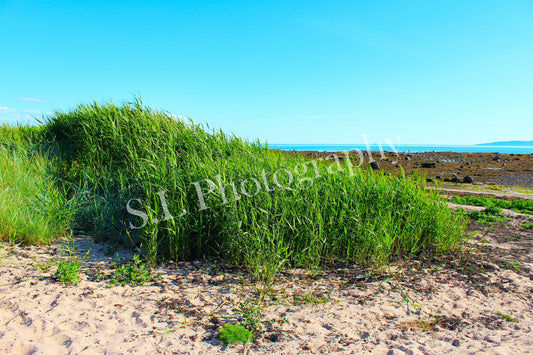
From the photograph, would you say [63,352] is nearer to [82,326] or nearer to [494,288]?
[82,326]

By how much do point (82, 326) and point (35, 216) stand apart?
7.90ft

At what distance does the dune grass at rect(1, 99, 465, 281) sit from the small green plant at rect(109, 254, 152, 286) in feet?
0.93

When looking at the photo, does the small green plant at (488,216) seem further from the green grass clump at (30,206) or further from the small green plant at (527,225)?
the green grass clump at (30,206)

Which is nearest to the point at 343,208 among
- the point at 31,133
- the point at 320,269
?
the point at 320,269

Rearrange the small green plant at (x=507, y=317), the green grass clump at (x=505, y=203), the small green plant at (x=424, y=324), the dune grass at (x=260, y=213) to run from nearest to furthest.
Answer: the small green plant at (x=424, y=324)
the small green plant at (x=507, y=317)
the dune grass at (x=260, y=213)
the green grass clump at (x=505, y=203)

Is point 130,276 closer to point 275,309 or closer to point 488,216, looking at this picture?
point 275,309

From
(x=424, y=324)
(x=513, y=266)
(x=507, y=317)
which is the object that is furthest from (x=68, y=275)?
(x=513, y=266)

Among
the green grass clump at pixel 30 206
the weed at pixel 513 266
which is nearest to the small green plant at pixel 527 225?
the weed at pixel 513 266

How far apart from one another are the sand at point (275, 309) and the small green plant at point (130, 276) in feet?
0.25

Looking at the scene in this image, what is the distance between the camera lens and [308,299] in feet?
10.6

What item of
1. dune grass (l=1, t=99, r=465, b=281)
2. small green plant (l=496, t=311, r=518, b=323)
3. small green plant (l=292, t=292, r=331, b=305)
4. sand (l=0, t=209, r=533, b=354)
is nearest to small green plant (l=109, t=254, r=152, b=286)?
sand (l=0, t=209, r=533, b=354)

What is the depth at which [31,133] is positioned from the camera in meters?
7.56

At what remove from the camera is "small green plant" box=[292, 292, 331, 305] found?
10.5 ft

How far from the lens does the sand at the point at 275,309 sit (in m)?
2.57
